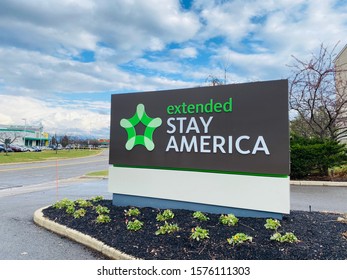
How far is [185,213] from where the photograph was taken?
541 cm

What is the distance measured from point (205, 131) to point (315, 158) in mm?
8512

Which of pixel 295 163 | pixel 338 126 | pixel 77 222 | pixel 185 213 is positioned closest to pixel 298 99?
pixel 338 126

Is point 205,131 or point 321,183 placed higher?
point 205,131

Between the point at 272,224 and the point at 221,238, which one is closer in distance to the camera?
the point at 221,238

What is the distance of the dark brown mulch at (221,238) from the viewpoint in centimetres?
365

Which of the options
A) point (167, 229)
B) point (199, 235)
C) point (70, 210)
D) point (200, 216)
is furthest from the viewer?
point (70, 210)

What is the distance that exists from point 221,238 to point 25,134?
87.4 m

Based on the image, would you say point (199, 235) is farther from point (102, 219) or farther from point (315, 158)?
point (315, 158)

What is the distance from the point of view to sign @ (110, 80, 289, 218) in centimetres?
493

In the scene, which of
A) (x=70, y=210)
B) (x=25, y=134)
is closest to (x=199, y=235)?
(x=70, y=210)

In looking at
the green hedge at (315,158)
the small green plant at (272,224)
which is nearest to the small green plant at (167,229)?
the small green plant at (272,224)

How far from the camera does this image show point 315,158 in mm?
11891

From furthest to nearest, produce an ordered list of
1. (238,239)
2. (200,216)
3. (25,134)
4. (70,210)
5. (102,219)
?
(25,134) < (70,210) < (102,219) < (200,216) < (238,239)

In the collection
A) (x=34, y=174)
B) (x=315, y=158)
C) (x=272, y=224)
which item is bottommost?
(x=34, y=174)
